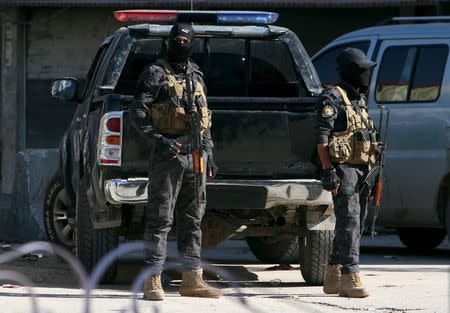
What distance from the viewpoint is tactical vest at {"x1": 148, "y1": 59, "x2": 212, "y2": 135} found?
905cm

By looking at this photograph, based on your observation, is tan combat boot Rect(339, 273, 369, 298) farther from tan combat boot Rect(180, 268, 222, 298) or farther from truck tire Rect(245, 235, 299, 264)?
truck tire Rect(245, 235, 299, 264)

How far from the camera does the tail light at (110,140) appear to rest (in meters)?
9.40

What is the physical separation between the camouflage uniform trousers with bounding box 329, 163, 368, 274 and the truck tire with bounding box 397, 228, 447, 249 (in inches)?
169

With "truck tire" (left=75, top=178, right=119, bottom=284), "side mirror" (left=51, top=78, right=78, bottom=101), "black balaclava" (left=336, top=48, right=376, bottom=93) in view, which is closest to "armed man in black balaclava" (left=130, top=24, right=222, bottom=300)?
"truck tire" (left=75, top=178, right=119, bottom=284)

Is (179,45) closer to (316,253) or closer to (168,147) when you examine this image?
(168,147)

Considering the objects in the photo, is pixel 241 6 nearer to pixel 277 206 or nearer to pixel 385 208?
pixel 385 208

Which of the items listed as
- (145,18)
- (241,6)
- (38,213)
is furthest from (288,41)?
(241,6)

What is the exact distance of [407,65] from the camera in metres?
12.6

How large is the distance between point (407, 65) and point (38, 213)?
3.85 meters

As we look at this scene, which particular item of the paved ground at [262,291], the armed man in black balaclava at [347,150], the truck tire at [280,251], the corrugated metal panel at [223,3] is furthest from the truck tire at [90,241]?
the corrugated metal panel at [223,3]

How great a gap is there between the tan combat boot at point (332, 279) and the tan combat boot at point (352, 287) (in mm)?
136

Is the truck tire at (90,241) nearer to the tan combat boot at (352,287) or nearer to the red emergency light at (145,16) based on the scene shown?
the red emergency light at (145,16)

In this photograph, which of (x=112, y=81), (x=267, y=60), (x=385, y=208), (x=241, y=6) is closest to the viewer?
(x=112, y=81)

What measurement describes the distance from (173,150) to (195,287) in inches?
38.0
